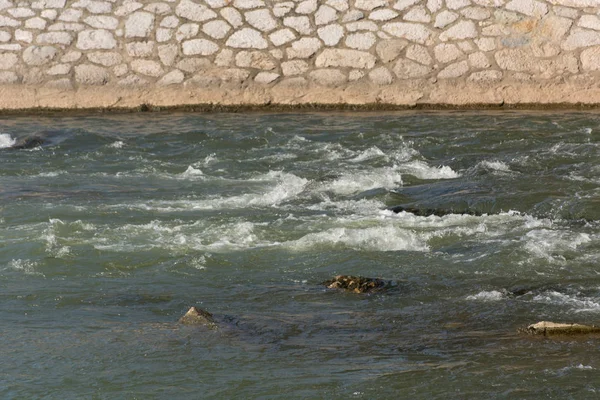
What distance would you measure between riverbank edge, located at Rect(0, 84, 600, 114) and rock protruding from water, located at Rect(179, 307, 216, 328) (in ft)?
20.8

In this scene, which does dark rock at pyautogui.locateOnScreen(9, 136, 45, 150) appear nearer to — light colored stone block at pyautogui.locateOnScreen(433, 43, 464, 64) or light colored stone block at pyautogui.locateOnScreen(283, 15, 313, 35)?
→ light colored stone block at pyautogui.locateOnScreen(283, 15, 313, 35)

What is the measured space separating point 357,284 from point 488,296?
26.9 inches

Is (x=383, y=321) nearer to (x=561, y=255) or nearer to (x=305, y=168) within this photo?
(x=561, y=255)

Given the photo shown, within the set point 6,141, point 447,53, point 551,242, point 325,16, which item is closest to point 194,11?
point 325,16

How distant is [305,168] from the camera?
8852 mm

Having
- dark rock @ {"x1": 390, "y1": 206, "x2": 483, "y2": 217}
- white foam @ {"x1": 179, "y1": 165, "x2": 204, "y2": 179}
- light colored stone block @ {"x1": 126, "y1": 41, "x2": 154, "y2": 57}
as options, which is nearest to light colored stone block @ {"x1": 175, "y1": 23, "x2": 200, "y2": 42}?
light colored stone block @ {"x1": 126, "y1": 41, "x2": 154, "y2": 57}

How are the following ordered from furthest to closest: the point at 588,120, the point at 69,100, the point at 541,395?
the point at 69,100, the point at 588,120, the point at 541,395

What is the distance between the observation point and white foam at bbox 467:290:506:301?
17.4 feet

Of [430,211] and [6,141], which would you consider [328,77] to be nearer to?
[6,141]

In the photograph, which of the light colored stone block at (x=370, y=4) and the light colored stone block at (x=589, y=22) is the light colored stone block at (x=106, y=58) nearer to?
the light colored stone block at (x=370, y=4)

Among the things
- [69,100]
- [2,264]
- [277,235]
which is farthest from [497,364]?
[69,100]

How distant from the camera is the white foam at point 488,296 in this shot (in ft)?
17.4

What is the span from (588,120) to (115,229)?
5.20 metres

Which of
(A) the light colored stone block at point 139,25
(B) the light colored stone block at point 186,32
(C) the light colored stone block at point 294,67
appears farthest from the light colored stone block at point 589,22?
(A) the light colored stone block at point 139,25
